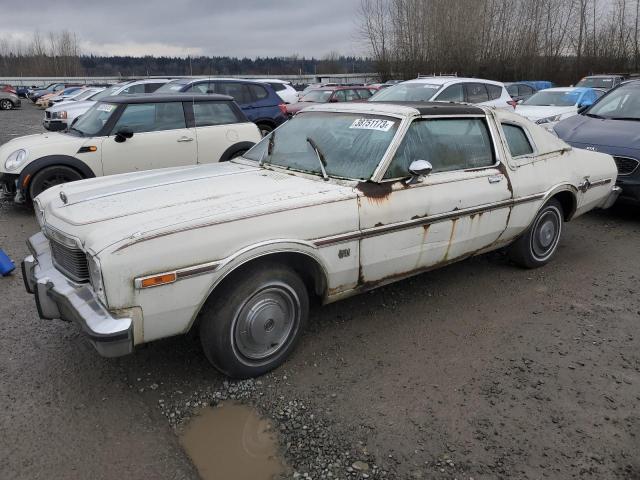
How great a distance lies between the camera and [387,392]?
3135 mm

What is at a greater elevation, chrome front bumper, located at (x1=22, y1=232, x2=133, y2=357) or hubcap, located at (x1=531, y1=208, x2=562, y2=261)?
chrome front bumper, located at (x1=22, y1=232, x2=133, y2=357)

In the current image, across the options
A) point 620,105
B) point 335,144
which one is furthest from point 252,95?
point 335,144

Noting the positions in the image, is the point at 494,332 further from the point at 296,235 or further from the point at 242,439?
the point at 242,439

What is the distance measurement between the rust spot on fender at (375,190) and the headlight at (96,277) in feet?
5.76

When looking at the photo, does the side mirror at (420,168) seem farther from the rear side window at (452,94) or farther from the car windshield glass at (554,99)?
the car windshield glass at (554,99)

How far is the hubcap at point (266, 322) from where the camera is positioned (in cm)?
313

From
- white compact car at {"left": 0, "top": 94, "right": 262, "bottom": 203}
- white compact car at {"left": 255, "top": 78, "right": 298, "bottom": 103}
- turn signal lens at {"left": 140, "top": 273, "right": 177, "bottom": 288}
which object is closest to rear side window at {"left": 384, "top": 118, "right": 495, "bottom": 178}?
turn signal lens at {"left": 140, "top": 273, "right": 177, "bottom": 288}

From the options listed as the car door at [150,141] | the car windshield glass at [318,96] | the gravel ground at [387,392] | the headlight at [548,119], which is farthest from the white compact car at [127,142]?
the car windshield glass at [318,96]

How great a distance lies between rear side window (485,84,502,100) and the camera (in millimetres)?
11392

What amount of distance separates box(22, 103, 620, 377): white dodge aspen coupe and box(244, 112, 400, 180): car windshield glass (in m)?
0.01

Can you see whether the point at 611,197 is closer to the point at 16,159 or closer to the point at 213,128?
the point at 213,128

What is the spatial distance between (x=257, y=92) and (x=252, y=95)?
15cm

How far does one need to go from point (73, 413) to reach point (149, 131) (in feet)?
17.0

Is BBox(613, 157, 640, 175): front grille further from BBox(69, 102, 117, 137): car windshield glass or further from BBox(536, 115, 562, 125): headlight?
BBox(69, 102, 117, 137): car windshield glass
